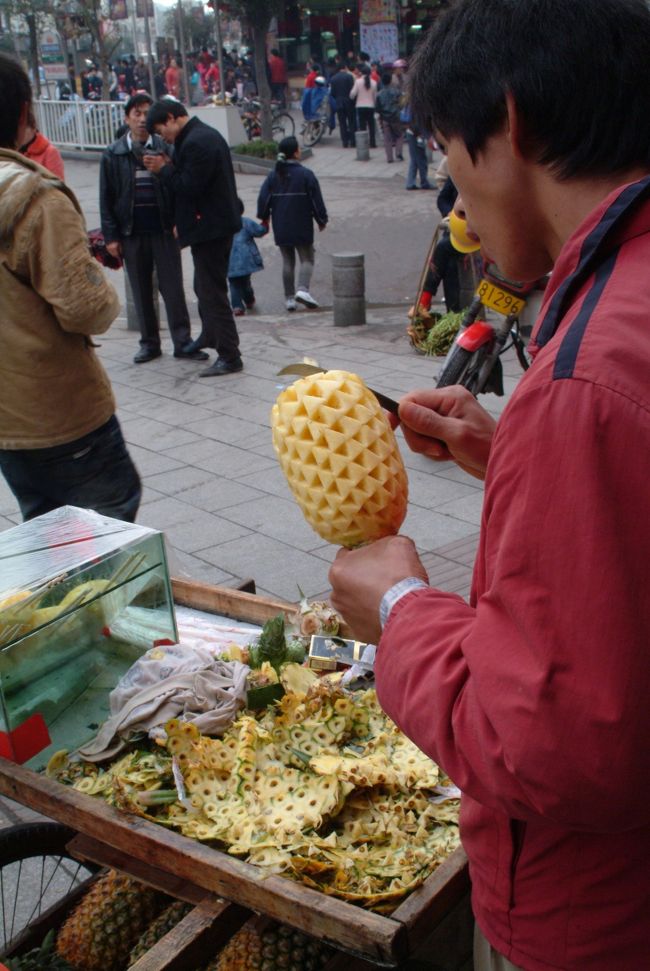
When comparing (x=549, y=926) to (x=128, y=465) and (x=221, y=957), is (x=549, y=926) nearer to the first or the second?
(x=221, y=957)

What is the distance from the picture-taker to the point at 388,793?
2.10m

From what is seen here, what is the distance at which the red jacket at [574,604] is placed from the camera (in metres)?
0.95

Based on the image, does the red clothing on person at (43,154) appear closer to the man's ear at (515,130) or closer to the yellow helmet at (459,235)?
the yellow helmet at (459,235)

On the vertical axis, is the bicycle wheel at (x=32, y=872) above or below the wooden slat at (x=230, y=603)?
below

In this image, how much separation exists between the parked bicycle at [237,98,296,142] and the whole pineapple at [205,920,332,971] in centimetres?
2425

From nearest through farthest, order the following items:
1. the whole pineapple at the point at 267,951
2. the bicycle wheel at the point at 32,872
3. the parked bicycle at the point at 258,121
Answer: the whole pineapple at the point at 267,951
the bicycle wheel at the point at 32,872
the parked bicycle at the point at 258,121

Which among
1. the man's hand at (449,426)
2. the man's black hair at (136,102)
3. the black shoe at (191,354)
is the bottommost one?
the black shoe at (191,354)

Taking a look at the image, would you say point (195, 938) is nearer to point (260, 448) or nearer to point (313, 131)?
point (260, 448)

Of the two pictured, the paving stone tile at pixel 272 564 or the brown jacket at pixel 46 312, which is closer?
the brown jacket at pixel 46 312

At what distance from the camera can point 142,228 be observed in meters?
8.47

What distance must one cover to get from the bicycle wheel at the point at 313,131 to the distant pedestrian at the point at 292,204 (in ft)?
54.3

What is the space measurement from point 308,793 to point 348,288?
8.05 m

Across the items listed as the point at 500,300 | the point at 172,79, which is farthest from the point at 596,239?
the point at 172,79

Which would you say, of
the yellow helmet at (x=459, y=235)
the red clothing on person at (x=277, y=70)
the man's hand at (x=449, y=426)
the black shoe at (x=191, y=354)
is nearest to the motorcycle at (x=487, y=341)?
the yellow helmet at (x=459, y=235)
